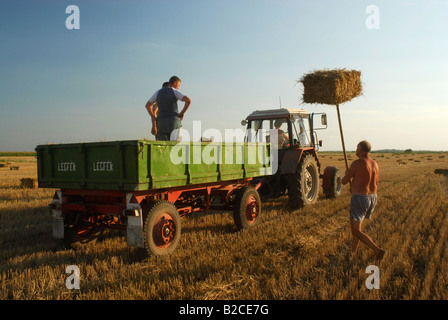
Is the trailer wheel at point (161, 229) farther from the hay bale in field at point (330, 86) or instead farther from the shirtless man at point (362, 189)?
the hay bale in field at point (330, 86)

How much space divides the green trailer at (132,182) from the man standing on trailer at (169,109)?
73 centimetres

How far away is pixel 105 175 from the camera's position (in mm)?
4855

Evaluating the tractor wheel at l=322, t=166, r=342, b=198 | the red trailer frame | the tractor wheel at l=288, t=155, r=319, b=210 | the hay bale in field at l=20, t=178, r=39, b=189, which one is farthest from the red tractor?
the hay bale in field at l=20, t=178, r=39, b=189

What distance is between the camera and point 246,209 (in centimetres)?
680

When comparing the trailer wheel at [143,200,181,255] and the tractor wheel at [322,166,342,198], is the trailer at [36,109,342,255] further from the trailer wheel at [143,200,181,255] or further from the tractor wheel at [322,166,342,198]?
the tractor wheel at [322,166,342,198]

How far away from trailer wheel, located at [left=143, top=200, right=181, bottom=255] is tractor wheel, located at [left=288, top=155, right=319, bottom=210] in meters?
3.84

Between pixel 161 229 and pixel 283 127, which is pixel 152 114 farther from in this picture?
pixel 283 127

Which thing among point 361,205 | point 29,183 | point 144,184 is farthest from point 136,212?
point 29,183

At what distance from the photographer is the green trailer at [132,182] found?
4.65 meters

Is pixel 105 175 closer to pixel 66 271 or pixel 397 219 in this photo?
pixel 66 271

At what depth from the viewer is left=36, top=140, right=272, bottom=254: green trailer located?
4.65 meters

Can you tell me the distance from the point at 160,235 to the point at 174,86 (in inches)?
103

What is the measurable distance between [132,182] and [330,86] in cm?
838
